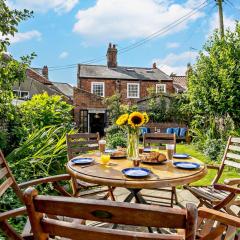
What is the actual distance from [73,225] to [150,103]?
1787 cm

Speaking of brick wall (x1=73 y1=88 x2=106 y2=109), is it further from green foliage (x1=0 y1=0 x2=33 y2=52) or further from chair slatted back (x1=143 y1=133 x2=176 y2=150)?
chair slatted back (x1=143 y1=133 x2=176 y2=150)

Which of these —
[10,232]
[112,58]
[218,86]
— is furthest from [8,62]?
[112,58]

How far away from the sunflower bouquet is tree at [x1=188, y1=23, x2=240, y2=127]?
6031mm

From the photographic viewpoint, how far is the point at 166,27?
19.8m

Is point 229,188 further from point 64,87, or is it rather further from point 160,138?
point 64,87

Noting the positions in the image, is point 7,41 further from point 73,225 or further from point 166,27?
point 166,27

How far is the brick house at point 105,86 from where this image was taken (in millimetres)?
21141

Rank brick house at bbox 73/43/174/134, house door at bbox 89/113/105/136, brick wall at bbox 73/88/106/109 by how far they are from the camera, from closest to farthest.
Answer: brick wall at bbox 73/88/106/109 < brick house at bbox 73/43/174/134 < house door at bbox 89/113/105/136

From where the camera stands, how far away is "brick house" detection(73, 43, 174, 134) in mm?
21141

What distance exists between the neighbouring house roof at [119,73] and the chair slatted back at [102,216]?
2251cm

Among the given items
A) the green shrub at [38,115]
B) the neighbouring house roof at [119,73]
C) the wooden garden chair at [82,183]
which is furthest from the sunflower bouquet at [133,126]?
the neighbouring house roof at [119,73]

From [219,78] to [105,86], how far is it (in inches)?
622

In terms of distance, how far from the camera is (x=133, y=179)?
238 centimetres

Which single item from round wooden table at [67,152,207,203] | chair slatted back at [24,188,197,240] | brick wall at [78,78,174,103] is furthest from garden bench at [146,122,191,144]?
chair slatted back at [24,188,197,240]
